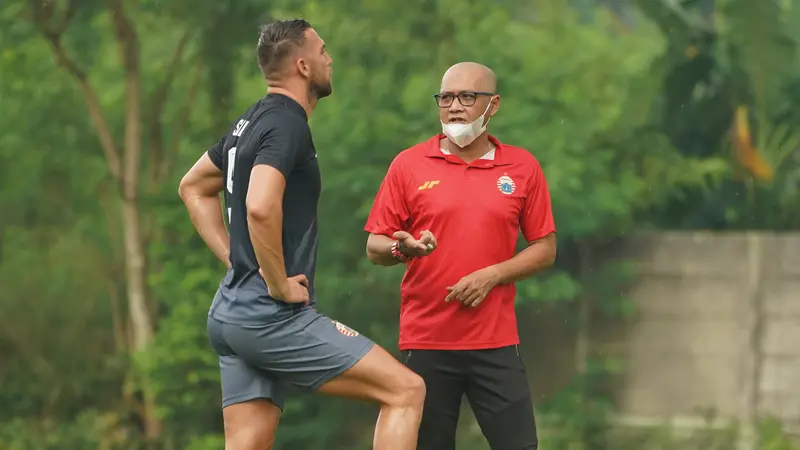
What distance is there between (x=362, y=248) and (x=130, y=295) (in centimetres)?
184

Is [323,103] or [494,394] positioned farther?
[323,103]

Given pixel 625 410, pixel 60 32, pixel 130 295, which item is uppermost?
pixel 60 32

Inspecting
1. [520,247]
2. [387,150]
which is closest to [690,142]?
[520,247]

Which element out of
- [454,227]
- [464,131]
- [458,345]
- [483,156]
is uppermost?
[464,131]

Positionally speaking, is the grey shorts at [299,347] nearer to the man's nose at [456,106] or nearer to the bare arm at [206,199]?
the bare arm at [206,199]

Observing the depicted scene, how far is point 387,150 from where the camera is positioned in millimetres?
8438

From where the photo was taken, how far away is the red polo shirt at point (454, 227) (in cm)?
530

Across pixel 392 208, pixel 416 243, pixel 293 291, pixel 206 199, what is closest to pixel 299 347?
pixel 293 291

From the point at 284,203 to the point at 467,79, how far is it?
113cm

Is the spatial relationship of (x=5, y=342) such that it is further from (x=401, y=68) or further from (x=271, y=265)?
(x=271, y=265)

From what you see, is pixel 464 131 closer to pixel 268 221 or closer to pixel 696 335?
pixel 268 221

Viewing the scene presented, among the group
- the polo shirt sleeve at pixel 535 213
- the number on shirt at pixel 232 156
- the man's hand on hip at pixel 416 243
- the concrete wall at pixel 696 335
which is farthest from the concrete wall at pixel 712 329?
the number on shirt at pixel 232 156

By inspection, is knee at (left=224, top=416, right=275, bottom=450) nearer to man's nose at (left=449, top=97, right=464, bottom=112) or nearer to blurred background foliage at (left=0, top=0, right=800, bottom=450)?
man's nose at (left=449, top=97, right=464, bottom=112)

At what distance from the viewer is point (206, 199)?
5141 millimetres
